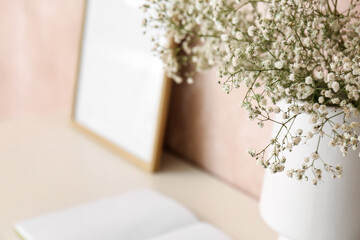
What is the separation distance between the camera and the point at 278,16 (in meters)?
0.66

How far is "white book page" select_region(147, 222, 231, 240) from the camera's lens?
2.87 ft

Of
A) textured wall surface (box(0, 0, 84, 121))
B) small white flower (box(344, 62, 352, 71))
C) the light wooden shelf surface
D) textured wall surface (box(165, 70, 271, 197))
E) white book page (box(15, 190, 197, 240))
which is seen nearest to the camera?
small white flower (box(344, 62, 352, 71))

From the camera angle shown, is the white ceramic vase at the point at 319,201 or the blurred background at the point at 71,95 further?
the blurred background at the point at 71,95

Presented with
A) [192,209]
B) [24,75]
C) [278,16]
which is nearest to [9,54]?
[24,75]

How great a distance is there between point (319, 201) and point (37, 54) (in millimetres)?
1439

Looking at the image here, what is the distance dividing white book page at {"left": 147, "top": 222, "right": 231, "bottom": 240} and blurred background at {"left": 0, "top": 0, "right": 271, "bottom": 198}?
8.5 inches

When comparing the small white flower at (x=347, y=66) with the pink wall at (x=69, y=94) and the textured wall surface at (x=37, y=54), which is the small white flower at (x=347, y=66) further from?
the textured wall surface at (x=37, y=54)

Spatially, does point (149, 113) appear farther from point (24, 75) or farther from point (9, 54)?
point (9, 54)

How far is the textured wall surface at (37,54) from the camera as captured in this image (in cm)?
168

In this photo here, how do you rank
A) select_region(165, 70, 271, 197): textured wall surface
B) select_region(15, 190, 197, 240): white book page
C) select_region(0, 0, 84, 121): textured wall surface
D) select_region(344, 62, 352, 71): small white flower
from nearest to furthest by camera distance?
select_region(344, 62, 352, 71): small white flower → select_region(15, 190, 197, 240): white book page → select_region(165, 70, 271, 197): textured wall surface → select_region(0, 0, 84, 121): textured wall surface

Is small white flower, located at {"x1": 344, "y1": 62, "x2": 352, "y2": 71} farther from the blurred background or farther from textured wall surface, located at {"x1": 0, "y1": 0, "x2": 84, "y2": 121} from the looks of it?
textured wall surface, located at {"x1": 0, "y1": 0, "x2": 84, "y2": 121}

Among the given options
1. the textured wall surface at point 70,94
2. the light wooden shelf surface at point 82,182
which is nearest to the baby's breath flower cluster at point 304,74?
the textured wall surface at point 70,94

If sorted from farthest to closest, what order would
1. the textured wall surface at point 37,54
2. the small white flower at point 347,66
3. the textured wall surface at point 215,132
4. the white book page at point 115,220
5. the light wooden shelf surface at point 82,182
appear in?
the textured wall surface at point 37,54 < the textured wall surface at point 215,132 < the light wooden shelf surface at point 82,182 < the white book page at point 115,220 < the small white flower at point 347,66

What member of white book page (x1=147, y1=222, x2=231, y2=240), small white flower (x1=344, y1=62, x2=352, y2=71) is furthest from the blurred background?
small white flower (x1=344, y1=62, x2=352, y2=71)
